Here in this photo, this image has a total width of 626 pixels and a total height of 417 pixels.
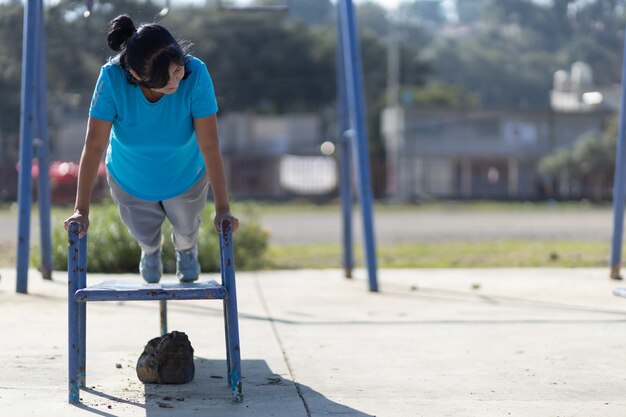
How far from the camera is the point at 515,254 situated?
14852mm

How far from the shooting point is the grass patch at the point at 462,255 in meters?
13.1

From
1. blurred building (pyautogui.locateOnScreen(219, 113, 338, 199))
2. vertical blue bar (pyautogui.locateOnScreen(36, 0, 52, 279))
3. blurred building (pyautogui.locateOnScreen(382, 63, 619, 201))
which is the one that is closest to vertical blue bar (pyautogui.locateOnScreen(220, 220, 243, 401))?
vertical blue bar (pyautogui.locateOnScreen(36, 0, 52, 279))

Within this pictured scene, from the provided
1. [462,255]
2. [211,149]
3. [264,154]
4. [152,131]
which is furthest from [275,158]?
[211,149]

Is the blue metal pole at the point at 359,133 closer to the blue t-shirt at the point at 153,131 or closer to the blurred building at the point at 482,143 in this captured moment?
the blue t-shirt at the point at 153,131

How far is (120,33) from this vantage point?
17.3 feet

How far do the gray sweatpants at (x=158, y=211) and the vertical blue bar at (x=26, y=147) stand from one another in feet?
9.82

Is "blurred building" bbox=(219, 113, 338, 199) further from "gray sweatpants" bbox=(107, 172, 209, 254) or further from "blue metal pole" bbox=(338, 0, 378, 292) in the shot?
"gray sweatpants" bbox=(107, 172, 209, 254)

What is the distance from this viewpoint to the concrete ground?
4.98 m

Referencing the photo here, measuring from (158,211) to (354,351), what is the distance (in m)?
1.37

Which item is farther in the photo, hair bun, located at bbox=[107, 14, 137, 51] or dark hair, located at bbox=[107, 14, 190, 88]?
hair bun, located at bbox=[107, 14, 137, 51]

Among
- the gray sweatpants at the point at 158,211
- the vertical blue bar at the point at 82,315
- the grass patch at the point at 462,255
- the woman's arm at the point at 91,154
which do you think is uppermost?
the woman's arm at the point at 91,154

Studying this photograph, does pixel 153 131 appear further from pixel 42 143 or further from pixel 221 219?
pixel 42 143

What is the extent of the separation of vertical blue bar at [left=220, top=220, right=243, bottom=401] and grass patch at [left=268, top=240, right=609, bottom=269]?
7619 mm

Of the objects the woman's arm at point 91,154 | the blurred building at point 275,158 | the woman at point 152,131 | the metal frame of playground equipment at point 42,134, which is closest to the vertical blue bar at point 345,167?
the metal frame of playground equipment at point 42,134
